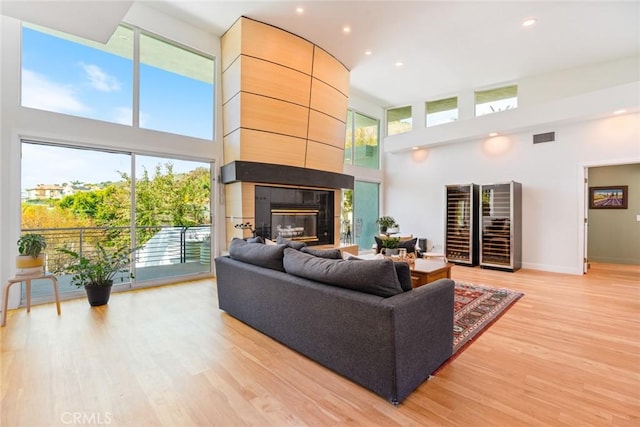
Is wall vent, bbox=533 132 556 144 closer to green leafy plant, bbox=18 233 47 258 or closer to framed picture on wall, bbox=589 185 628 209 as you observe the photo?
framed picture on wall, bbox=589 185 628 209

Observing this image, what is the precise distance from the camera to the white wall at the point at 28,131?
3520 mm

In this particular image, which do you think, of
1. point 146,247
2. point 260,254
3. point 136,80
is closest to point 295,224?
point 146,247

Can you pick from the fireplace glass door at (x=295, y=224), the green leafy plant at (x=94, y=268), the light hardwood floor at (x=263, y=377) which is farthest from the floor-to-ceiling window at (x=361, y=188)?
the green leafy plant at (x=94, y=268)

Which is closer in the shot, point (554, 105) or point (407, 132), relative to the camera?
point (554, 105)

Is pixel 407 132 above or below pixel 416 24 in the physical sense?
below

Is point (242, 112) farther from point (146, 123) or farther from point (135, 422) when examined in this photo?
point (135, 422)

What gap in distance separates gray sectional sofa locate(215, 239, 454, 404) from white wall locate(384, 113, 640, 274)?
5141 mm

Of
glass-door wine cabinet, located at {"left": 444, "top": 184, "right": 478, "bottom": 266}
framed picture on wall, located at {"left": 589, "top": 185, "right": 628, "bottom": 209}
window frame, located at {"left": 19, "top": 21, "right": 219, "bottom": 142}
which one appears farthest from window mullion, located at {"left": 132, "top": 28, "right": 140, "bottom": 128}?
framed picture on wall, located at {"left": 589, "top": 185, "right": 628, "bottom": 209}

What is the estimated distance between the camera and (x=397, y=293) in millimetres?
1916

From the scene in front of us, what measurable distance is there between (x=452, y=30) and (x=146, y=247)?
6.22 meters

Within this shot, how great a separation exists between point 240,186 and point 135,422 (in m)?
3.70

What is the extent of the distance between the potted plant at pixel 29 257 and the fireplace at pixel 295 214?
2.80 meters

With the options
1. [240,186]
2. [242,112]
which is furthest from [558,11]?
[240,186]

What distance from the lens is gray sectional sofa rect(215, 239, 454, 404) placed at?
1773mm
